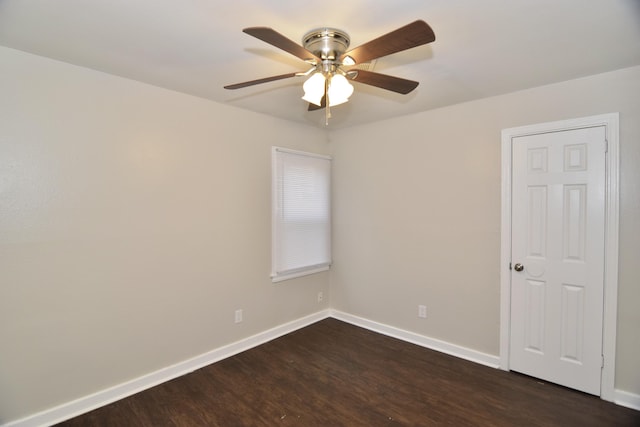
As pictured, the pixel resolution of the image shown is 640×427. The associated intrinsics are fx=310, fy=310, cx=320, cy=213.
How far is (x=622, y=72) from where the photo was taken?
2295 millimetres

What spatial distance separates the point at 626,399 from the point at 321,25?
3.34 metres

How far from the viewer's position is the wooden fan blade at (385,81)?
5.89 ft

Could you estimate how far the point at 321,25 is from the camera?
1709 millimetres

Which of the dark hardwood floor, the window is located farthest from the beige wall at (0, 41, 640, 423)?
the dark hardwood floor

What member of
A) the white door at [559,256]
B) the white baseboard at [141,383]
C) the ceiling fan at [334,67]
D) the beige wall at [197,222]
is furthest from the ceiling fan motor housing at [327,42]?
the white baseboard at [141,383]

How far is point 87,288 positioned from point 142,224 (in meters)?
0.59

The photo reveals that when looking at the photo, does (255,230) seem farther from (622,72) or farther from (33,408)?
(622,72)

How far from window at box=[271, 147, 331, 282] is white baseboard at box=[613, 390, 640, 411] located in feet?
9.33

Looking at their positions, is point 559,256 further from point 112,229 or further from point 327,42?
point 112,229

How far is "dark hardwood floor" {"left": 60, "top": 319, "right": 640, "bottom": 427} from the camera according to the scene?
7.16 feet

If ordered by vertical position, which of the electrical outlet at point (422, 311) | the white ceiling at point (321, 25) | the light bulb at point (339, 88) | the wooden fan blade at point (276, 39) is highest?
the white ceiling at point (321, 25)

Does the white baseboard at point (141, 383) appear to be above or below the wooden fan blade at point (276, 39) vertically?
below

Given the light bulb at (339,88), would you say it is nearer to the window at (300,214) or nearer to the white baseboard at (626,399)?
the window at (300,214)

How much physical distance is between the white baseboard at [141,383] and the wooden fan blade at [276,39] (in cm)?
270
